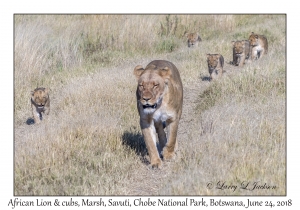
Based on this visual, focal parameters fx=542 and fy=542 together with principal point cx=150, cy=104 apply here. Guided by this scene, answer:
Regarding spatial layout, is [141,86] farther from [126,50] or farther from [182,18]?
[182,18]

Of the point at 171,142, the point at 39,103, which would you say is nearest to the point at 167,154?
the point at 171,142

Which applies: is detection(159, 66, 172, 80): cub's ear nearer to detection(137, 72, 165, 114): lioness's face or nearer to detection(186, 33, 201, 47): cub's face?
detection(137, 72, 165, 114): lioness's face

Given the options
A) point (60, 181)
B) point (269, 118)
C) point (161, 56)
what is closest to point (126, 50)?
point (161, 56)

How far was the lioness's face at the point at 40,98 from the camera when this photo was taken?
9398mm

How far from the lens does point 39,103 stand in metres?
9.38

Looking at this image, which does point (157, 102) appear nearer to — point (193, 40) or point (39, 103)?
point (39, 103)

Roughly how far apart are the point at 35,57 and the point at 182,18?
6.55 meters

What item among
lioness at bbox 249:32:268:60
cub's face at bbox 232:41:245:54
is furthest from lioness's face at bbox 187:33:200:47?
cub's face at bbox 232:41:245:54

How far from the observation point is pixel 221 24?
18609mm

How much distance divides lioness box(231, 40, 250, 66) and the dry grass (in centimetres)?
36

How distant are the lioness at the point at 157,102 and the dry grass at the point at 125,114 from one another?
25 cm

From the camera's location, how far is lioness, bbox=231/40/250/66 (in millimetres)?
13602

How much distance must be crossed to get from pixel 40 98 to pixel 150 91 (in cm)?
363

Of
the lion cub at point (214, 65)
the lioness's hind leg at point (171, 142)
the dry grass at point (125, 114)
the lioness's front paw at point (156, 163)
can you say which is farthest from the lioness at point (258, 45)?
the lioness's front paw at point (156, 163)
